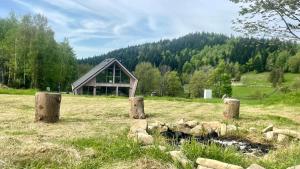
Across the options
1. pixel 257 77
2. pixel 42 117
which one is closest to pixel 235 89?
pixel 257 77

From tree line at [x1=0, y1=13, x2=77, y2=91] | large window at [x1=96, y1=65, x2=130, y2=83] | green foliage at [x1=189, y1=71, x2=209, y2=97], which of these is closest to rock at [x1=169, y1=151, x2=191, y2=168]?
large window at [x1=96, y1=65, x2=130, y2=83]

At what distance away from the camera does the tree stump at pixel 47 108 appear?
12219 mm

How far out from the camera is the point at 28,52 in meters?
60.0

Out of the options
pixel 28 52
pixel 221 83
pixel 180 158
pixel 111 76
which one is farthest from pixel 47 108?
pixel 221 83

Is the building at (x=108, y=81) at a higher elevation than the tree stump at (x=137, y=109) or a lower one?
higher

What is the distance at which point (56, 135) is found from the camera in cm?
977

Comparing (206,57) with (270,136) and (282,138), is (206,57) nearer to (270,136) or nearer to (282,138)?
(270,136)

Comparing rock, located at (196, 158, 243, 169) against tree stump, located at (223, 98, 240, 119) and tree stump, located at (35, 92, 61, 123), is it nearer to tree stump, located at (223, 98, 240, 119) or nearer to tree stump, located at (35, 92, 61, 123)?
tree stump, located at (35, 92, 61, 123)

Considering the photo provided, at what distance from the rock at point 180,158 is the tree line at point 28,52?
178 feet

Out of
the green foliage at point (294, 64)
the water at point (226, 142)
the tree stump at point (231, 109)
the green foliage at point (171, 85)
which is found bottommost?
the water at point (226, 142)

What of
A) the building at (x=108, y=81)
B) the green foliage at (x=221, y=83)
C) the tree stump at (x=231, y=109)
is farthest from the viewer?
the green foliage at (x=221, y=83)

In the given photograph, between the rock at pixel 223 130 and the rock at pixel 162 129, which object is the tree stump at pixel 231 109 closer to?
the rock at pixel 223 130

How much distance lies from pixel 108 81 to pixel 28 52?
11620mm

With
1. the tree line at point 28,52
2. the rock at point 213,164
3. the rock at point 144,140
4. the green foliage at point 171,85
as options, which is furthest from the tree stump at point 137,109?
the green foliage at point 171,85
